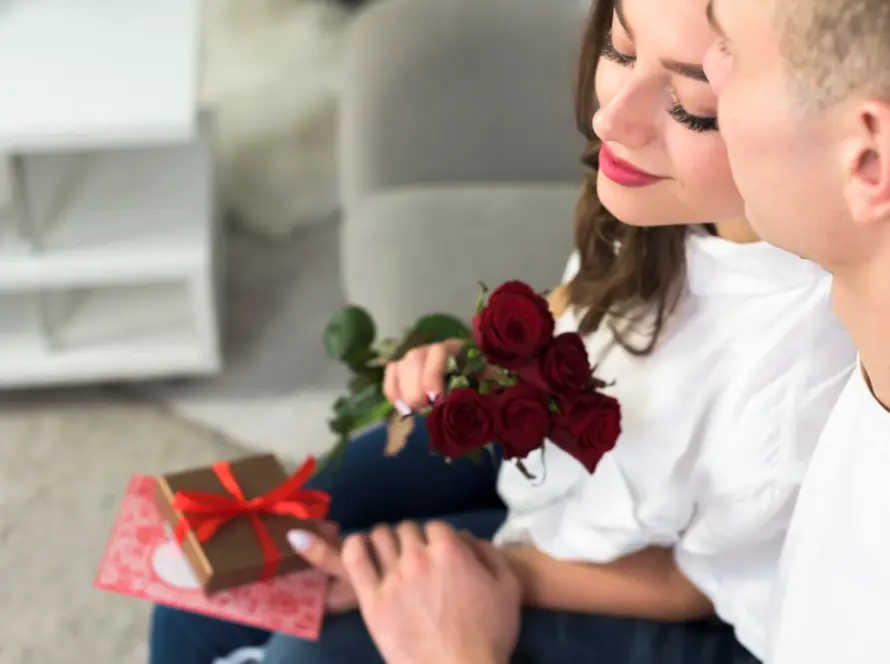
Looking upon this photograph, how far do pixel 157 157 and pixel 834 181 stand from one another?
156cm

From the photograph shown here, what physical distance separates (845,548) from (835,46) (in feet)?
1.03

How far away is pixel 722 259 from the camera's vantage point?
2.48 feet


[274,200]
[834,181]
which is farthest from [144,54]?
[834,181]

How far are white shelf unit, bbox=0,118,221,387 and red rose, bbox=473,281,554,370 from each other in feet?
3.15

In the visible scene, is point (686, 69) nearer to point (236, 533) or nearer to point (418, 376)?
point (418, 376)

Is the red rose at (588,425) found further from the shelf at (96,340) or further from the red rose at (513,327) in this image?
the shelf at (96,340)

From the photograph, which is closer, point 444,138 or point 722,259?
point 722,259

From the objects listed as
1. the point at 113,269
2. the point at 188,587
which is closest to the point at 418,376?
the point at 188,587

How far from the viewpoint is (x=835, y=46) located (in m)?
0.41

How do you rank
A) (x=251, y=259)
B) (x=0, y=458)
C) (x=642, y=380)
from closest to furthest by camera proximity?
(x=642, y=380)
(x=0, y=458)
(x=251, y=259)

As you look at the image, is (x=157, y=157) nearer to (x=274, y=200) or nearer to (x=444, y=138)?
(x=274, y=200)

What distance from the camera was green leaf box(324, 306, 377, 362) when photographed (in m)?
0.98

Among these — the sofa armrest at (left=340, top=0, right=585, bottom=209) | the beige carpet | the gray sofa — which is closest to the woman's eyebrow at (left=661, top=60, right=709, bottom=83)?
the gray sofa

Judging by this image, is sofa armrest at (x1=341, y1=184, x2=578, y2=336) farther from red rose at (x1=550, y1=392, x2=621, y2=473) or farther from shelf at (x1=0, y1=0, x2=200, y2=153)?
red rose at (x1=550, y1=392, x2=621, y2=473)
